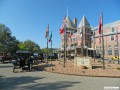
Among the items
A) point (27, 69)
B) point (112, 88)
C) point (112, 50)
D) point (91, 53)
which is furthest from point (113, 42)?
point (112, 88)

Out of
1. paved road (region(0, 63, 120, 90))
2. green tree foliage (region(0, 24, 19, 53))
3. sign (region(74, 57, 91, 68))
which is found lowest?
paved road (region(0, 63, 120, 90))

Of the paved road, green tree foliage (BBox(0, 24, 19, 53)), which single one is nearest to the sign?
the paved road

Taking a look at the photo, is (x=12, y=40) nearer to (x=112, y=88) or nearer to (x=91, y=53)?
(x=91, y=53)

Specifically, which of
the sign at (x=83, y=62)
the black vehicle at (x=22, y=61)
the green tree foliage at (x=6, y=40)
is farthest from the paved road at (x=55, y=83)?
the green tree foliage at (x=6, y=40)

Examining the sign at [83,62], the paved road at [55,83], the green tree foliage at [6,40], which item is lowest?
the paved road at [55,83]

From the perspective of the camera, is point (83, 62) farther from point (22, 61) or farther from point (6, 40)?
point (6, 40)

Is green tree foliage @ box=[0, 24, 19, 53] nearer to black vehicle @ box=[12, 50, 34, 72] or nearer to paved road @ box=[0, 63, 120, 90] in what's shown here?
black vehicle @ box=[12, 50, 34, 72]

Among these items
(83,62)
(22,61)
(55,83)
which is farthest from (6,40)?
(55,83)

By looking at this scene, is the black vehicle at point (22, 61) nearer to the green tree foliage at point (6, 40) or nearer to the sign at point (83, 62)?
the sign at point (83, 62)

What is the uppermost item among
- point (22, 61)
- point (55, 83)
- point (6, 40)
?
point (6, 40)

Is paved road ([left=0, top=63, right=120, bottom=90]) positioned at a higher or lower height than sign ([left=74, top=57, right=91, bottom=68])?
lower

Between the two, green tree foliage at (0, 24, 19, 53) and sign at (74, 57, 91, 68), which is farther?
green tree foliage at (0, 24, 19, 53)

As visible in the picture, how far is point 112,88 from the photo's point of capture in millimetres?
10383

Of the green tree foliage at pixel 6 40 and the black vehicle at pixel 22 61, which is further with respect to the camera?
the green tree foliage at pixel 6 40
